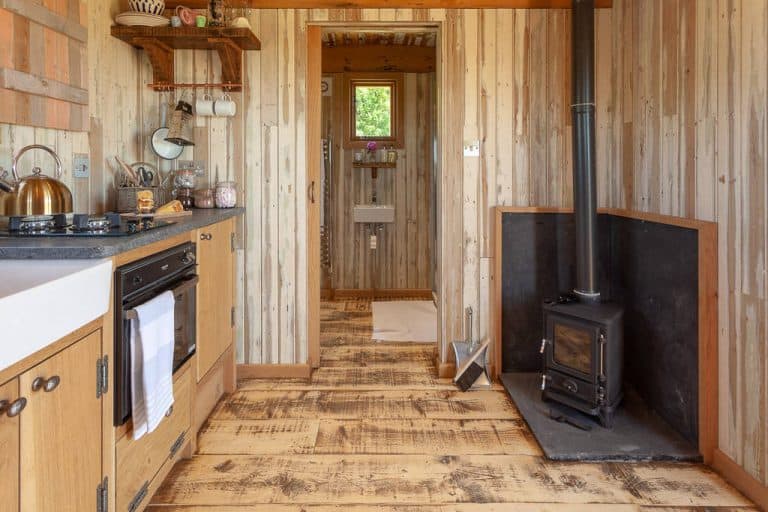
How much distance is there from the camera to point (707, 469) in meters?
2.43

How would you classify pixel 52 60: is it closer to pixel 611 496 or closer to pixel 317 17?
pixel 317 17

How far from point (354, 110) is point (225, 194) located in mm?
3210

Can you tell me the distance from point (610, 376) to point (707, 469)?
0.53 metres

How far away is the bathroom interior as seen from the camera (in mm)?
6141

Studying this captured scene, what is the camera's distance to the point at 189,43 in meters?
3.34

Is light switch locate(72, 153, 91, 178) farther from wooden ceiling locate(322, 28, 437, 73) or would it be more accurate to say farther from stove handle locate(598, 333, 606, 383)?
wooden ceiling locate(322, 28, 437, 73)

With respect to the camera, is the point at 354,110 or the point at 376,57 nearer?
the point at 376,57

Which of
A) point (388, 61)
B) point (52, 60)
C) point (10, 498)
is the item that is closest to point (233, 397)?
point (52, 60)

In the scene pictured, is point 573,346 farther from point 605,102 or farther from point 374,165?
point 374,165

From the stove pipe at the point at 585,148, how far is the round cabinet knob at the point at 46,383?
248cm

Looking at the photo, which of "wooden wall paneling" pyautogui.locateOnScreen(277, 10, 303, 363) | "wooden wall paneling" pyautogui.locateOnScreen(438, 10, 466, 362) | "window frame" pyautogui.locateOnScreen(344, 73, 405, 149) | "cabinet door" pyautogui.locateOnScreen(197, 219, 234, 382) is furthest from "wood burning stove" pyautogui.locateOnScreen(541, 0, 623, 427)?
"window frame" pyautogui.locateOnScreen(344, 73, 405, 149)

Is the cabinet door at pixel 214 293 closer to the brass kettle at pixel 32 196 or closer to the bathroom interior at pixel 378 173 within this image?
the brass kettle at pixel 32 196

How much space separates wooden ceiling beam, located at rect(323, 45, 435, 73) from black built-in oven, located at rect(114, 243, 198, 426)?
164 inches

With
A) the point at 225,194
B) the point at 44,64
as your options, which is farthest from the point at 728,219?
the point at 44,64
